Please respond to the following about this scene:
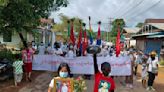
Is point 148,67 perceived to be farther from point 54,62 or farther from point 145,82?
point 54,62

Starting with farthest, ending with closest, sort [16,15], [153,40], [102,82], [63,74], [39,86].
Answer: [153,40], [39,86], [16,15], [63,74], [102,82]

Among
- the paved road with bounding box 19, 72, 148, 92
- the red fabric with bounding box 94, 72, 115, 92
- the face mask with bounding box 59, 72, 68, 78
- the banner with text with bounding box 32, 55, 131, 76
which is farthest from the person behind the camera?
the banner with text with bounding box 32, 55, 131, 76

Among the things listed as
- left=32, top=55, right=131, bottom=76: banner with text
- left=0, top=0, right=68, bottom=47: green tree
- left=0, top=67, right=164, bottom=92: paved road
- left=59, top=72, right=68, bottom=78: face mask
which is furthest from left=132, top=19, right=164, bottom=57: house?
left=59, top=72, right=68, bottom=78: face mask

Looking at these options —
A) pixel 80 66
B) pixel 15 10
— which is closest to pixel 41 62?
pixel 80 66

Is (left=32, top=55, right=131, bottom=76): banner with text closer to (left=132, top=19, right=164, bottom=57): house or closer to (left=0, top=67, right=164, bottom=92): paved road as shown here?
(left=0, top=67, right=164, bottom=92): paved road

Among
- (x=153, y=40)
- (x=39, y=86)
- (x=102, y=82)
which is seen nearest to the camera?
(x=102, y=82)

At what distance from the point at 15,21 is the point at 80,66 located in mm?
4283

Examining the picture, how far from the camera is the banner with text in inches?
591

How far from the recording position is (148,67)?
1349cm

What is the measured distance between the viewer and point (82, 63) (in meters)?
15.6

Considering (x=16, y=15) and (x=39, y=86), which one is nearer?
(x=16, y=15)

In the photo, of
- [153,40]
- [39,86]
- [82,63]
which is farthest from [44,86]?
[153,40]

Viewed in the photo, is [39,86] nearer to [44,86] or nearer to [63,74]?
[44,86]

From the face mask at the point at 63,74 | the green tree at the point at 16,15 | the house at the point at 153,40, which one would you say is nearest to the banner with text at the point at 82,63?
the green tree at the point at 16,15
